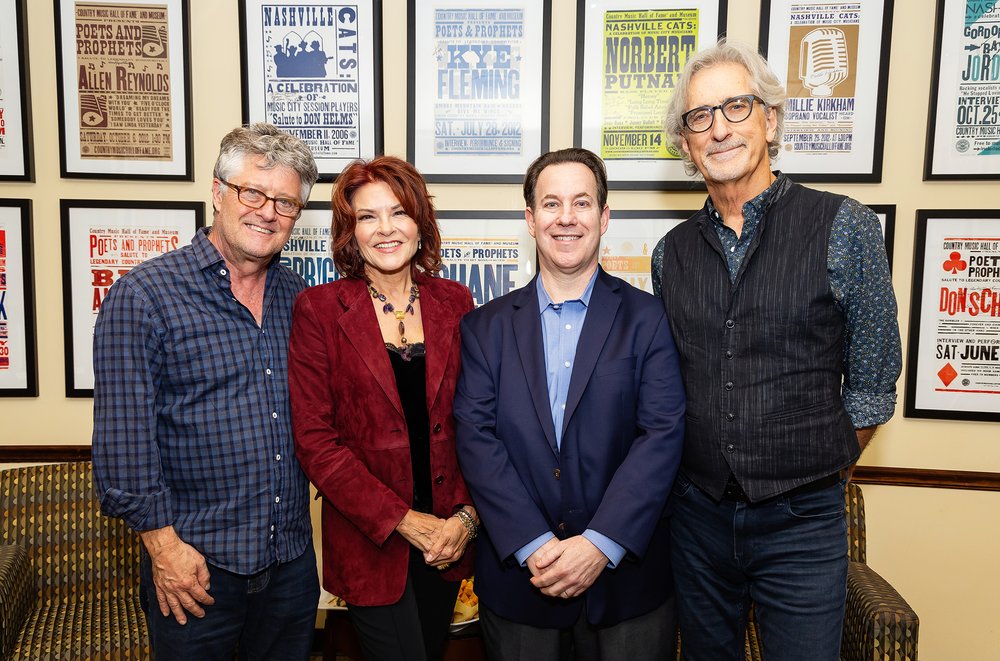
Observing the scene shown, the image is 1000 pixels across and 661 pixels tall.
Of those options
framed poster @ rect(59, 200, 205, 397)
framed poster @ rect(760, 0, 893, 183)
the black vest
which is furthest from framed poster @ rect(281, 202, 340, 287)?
framed poster @ rect(760, 0, 893, 183)

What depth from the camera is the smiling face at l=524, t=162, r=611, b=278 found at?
1534mm

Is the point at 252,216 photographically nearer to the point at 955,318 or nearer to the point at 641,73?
the point at 641,73

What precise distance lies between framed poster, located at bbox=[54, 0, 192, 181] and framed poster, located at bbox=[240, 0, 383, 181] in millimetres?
306

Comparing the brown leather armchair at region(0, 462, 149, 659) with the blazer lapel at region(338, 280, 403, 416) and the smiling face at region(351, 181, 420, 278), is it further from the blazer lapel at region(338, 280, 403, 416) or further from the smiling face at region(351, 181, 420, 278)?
the smiling face at region(351, 181, 420, 278)

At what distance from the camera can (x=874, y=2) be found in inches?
94.0

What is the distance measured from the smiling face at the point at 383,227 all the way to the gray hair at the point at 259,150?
0.66ft

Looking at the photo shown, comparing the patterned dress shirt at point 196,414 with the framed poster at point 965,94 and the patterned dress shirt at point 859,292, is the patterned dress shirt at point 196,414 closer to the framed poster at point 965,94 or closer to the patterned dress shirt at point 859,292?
the patterned dress shirt at point 859,292

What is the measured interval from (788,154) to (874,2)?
663 millimetres

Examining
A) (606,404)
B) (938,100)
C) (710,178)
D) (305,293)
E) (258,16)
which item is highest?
(258,16)

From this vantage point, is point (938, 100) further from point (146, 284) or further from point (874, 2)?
point (146, 284)

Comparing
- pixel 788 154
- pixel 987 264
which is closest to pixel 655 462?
pixel 788 154

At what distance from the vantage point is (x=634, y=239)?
2.56 m

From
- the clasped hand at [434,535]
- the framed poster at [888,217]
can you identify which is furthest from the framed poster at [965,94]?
the clasped hand at [434,535]

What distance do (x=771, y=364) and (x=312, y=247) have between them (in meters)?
1.93
